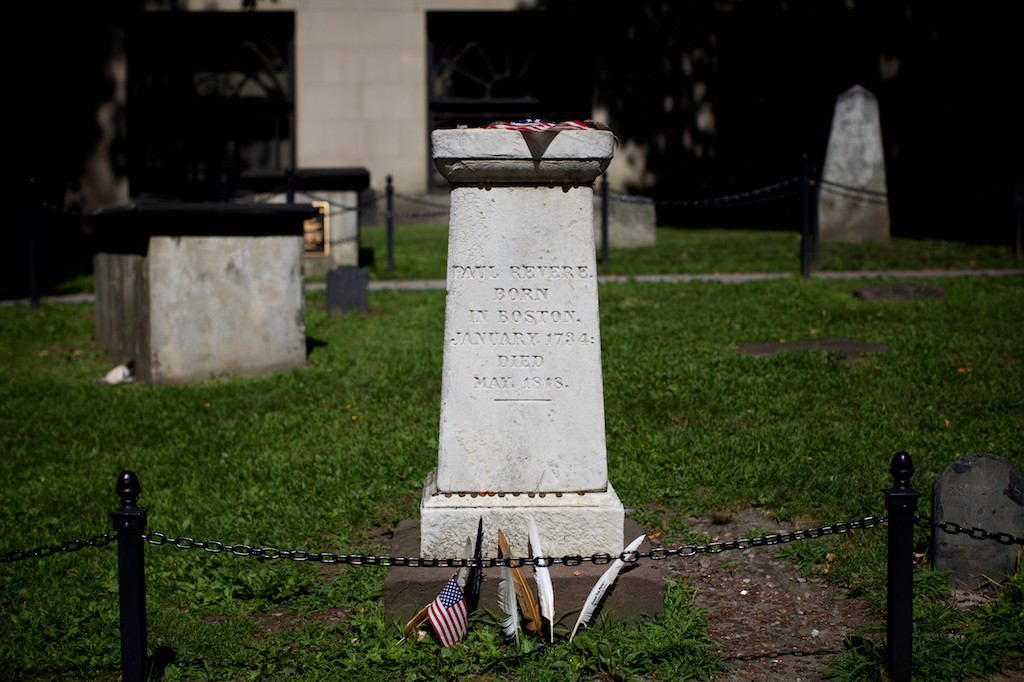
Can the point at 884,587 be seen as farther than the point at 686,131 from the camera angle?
No

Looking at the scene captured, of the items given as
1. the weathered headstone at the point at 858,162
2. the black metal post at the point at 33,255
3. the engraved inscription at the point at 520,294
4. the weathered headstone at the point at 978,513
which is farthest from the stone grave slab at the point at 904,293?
the black metal post at the point at 33,255

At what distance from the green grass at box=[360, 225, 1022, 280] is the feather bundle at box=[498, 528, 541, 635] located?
8945mm

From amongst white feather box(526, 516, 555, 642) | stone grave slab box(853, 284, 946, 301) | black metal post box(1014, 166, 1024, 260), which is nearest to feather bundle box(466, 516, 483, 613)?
white feather box(526, 516, 555, 642)

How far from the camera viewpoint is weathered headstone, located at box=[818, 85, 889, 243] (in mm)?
13797

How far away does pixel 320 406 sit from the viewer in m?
6.97

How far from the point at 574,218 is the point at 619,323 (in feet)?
18.1

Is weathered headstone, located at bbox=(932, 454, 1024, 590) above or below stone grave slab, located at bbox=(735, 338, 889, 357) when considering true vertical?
below

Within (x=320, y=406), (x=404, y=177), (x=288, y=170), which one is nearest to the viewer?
(x=320, y=406)

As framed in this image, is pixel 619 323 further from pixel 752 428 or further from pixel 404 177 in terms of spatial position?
pixel 404 177

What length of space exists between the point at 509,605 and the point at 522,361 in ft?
2.98

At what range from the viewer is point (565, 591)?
12.4 feet

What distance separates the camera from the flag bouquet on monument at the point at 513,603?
3.62m

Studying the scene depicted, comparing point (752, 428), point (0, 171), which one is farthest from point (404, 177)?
point (752, 428)

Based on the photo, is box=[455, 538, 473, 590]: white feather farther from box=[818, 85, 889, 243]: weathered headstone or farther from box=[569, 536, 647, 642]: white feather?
box=[818, 85, 889, 243]: weathered headstone
